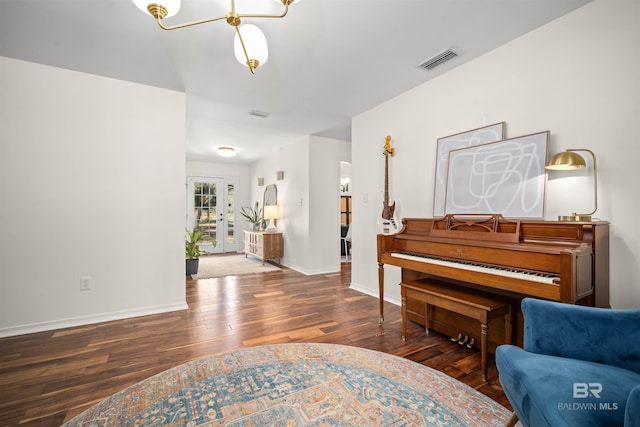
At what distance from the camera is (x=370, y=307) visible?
10.8 feet

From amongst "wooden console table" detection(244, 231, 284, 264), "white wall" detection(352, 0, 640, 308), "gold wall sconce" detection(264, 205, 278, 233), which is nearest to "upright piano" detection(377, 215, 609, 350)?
"white wall" detection(352, 0, 640, 308)

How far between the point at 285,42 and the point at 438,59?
1360 millimetres

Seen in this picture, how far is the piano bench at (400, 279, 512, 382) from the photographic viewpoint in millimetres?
1861

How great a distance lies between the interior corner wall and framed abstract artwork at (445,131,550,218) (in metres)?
2.90

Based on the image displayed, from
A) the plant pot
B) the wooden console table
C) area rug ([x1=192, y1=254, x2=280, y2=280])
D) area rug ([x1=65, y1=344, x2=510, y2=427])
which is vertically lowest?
area rug ([x1=192, y1=254, x2=280, y2=280])

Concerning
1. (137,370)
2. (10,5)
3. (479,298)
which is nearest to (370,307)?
(479,298)

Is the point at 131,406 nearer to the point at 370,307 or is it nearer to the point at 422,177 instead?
the point at 370,307

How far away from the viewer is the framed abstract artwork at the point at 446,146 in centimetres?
252

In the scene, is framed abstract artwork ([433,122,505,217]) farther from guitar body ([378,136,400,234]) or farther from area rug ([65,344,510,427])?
area rug ([65,344,510,427])

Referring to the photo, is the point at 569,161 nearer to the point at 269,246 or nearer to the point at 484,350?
the point at 484,350

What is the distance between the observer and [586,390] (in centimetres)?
101

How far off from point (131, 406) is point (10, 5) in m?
2.65

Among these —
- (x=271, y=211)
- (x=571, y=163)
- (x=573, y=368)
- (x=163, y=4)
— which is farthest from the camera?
(x=271, y=211)

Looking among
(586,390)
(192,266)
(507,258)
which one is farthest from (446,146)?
(192,266)
